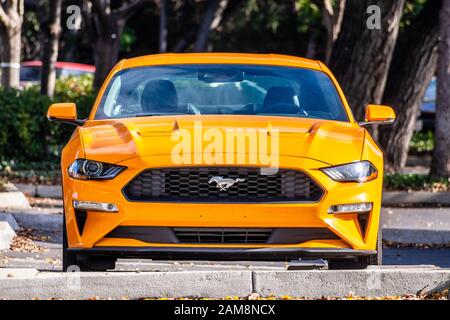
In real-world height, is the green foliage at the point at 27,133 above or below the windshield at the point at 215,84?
→ below

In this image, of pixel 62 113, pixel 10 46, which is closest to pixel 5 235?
pixel 62 113

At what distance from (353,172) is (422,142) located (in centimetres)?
2144

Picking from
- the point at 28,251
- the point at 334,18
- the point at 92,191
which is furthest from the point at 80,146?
the point at 334,18

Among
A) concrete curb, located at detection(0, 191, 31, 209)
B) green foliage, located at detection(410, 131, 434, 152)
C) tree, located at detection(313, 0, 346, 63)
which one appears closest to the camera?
concrete curb, located at detection(0, 191, 31, 209)

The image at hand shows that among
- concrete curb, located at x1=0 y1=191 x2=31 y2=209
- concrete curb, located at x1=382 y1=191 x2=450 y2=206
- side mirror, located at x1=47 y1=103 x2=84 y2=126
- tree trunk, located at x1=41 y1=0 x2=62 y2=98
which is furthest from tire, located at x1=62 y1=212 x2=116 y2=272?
tree trunk, located at x1=41 y1=0 x2=62 y2=98

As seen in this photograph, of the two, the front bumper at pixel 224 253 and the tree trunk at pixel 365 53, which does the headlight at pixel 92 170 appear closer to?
the front bumper at pixel 224 253

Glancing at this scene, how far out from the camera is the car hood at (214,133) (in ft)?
25.7

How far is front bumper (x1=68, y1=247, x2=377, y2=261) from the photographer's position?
7703mm

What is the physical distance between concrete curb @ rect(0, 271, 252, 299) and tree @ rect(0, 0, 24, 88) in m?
15.2

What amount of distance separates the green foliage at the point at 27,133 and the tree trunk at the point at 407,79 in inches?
197

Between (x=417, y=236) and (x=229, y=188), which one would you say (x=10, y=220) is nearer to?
(x=417, y=236)

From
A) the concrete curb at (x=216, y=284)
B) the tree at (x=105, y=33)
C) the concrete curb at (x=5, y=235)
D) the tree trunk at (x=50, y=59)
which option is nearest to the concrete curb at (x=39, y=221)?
the concrete curb at (x=5, y=235)

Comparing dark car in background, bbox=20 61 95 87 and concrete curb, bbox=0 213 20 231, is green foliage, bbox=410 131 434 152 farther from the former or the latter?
concrete curb, bbox=0 213 20 231
